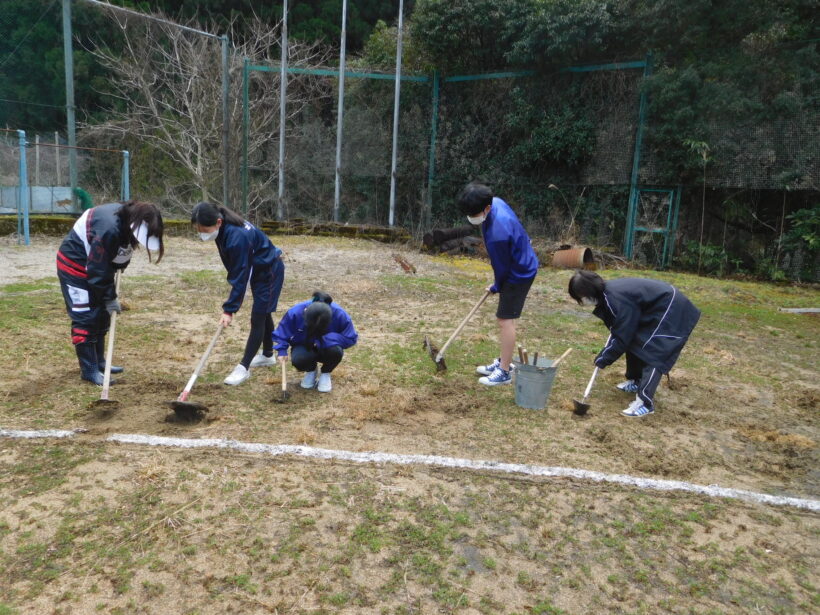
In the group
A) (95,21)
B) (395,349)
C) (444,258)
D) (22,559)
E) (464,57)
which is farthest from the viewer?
(95,21)

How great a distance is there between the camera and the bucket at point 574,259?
38.1 feet

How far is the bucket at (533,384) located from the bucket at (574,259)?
722cm

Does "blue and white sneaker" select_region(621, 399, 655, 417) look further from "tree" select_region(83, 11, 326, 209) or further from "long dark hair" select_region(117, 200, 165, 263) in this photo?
"tree" select_region(83, 11, 326, 209)

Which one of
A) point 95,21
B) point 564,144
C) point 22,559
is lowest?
point 22,559

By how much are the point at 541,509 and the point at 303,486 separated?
126 centimetres

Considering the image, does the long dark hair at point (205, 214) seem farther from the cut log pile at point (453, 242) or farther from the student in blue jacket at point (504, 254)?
the cut log pile at point (453, 242)

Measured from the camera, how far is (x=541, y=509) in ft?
10.9

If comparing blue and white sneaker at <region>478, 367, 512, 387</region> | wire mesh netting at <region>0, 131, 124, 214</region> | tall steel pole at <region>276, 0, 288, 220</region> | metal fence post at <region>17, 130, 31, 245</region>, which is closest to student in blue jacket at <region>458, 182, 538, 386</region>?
blue and white sneaker at <region>478, 367, 512, 387</region>

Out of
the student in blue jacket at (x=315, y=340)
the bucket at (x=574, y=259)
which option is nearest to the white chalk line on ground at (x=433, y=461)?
the student in blue jacket at (x=315, y=340)

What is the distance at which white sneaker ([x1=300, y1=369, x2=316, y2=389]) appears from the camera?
195 inches

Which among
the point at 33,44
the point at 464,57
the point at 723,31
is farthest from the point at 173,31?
the point at 723,31

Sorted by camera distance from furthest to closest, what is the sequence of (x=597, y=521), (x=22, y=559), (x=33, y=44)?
(x=33, y=44)
(x=597, y=521)
(x=22, y=559)

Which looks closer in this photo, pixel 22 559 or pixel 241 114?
pixel 22 559

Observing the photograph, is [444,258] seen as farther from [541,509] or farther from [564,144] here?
[541,509]
